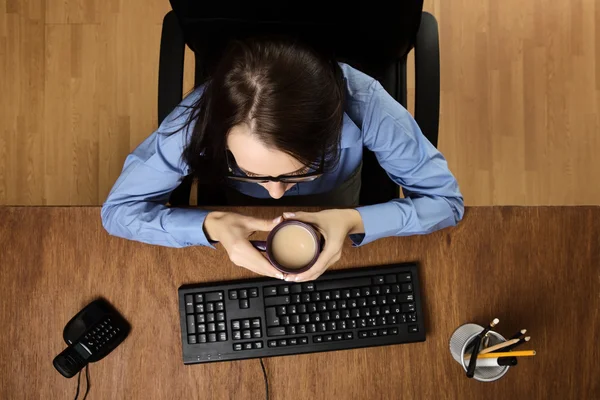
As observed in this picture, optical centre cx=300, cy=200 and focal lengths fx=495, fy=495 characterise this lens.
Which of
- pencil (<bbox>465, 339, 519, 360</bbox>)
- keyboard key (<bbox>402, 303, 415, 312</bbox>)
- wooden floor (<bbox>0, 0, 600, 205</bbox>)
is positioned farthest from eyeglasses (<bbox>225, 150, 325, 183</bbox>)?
wooden floor (<bbox>0, 0, 600, 205</bbox>)

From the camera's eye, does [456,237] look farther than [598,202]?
No

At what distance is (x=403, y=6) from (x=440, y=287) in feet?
1.79

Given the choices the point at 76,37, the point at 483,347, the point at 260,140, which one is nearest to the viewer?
the point at 260,140

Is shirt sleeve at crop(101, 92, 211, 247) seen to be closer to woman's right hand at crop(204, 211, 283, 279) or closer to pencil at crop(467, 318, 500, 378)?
woman's right hand at crop(204, 211, 283, 279)

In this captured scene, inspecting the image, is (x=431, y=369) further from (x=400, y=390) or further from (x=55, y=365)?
(x=55, y=365)

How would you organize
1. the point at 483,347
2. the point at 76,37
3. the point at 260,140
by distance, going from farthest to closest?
the point at 76,37, the point at 483,347, the point at 260,140

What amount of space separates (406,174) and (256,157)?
1.17 feet

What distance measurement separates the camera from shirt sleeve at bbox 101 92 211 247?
0.91 m

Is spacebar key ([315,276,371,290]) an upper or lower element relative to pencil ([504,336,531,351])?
upper

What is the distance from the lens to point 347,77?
3.04 feet

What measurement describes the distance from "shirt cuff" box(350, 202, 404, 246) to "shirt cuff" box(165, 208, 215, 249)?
293 millimetres

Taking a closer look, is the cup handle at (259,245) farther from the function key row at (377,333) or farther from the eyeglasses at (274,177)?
the function key row at (377,333)

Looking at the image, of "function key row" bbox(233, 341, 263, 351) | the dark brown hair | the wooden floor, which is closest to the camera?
the dark brown hair

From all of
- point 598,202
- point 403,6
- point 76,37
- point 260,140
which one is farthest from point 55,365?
point 598,202
